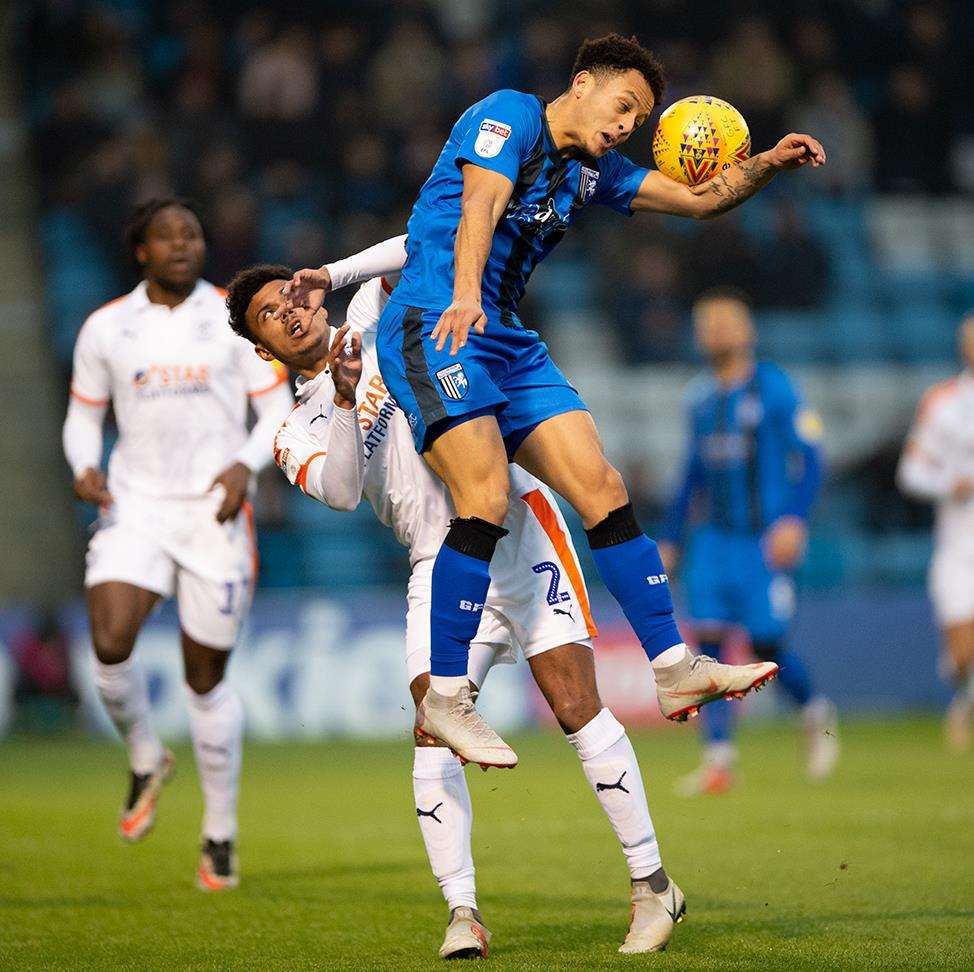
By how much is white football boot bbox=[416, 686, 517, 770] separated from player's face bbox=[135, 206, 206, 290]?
2.76 metres

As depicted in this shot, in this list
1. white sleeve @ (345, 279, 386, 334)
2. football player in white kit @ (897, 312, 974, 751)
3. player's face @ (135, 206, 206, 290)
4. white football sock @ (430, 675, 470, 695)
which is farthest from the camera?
football player in white kit @ (897, 312, 974, 751)

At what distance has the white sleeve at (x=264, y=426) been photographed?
6820mm

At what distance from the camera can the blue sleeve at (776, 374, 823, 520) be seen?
10.4 m

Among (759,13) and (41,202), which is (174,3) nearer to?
(41,202)

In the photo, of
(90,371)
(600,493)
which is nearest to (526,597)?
(600,493)

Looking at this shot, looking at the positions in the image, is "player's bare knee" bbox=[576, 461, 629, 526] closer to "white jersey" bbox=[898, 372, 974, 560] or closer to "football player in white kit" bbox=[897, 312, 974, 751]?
"football player in white kit" bbox=[897, 312, 974, 751]

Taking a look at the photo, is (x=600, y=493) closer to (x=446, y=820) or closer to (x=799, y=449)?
(x=446, y=820)

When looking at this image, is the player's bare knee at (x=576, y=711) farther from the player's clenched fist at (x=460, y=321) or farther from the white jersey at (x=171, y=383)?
the white jersey at (x=171, y=383)

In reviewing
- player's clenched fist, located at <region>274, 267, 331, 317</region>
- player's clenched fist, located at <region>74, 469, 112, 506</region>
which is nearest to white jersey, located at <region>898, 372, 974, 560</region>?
player's clenched fist, located at <region>74, 469, 112, 506</region>

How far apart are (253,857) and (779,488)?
4.45 meters

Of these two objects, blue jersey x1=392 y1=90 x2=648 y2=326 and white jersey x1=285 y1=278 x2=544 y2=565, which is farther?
white jersey x1=285 y1=278 x2=544 y2=565

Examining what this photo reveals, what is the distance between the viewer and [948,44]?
20531 mm

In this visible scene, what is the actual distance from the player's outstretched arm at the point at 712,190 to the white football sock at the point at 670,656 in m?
1.35

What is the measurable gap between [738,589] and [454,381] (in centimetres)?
583
